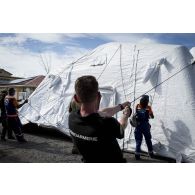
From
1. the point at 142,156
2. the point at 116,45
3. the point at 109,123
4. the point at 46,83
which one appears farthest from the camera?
the point at 46,83

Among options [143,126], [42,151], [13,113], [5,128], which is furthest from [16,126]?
[143,126]

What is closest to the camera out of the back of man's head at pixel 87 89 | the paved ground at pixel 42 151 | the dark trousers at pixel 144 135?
the back of man's head at pixel 87 89

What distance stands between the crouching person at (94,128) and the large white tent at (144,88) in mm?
4124

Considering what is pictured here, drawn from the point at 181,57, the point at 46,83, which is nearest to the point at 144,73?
the point at 181,57

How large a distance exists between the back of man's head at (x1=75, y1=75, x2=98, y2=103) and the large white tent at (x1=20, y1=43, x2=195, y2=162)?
4349 mm

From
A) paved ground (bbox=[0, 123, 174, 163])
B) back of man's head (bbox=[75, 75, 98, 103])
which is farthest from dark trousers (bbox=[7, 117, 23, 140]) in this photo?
back of man's head (bbox=[75, 75, 98, 103])

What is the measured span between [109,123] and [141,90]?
15.7 feet

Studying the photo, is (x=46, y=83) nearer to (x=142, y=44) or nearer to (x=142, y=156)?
(x=142, y=44)

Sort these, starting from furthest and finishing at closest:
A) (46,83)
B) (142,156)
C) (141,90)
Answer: (46,83)
(141,90)
(142,156)

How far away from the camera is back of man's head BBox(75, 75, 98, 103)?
1.92m

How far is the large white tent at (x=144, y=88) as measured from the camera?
601cm

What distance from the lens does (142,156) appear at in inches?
242

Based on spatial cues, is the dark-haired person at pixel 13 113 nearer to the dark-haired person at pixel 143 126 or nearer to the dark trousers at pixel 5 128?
the dark trousers at pixel 5 128

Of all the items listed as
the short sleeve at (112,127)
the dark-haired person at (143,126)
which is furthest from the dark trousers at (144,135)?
the short sleeve at (112,127)
